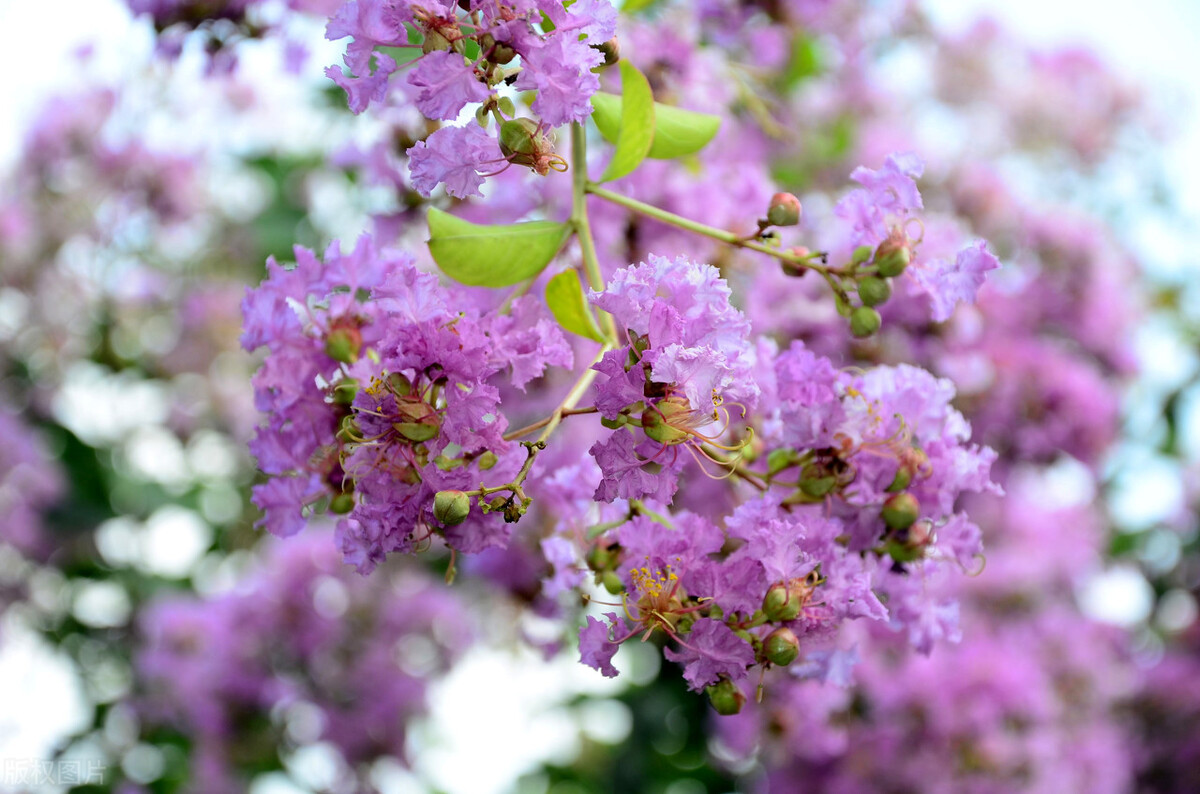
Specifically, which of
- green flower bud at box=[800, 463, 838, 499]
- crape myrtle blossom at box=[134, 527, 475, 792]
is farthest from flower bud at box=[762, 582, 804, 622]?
crape myrtle blossom at box=[134, 527, 475, 792]

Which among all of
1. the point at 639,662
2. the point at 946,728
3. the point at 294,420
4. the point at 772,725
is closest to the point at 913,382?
the point at 294,420

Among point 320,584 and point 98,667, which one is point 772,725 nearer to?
point 320,584

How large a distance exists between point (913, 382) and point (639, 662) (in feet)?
5.28

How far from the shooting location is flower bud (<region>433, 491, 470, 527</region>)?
27.6 inches

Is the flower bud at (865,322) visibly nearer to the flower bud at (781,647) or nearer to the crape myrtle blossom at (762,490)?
the crape myrtle blossom at (762,490)

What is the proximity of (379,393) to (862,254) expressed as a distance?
1.40 ft

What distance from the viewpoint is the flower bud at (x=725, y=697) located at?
2.43ft

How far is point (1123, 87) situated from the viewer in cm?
330

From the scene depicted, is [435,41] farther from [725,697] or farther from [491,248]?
[725,697]

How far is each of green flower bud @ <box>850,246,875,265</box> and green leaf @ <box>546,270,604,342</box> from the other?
24 centimetres

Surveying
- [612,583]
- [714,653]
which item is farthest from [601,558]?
[714,653]

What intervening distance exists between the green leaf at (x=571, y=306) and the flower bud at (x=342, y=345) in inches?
6.6

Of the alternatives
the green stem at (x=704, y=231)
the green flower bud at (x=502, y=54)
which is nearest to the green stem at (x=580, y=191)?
the green stem at (x=704, y=231)

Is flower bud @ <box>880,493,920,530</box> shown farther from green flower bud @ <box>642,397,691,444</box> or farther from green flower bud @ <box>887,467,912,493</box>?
green flower bud @ <box>642,397,691,444</box>
